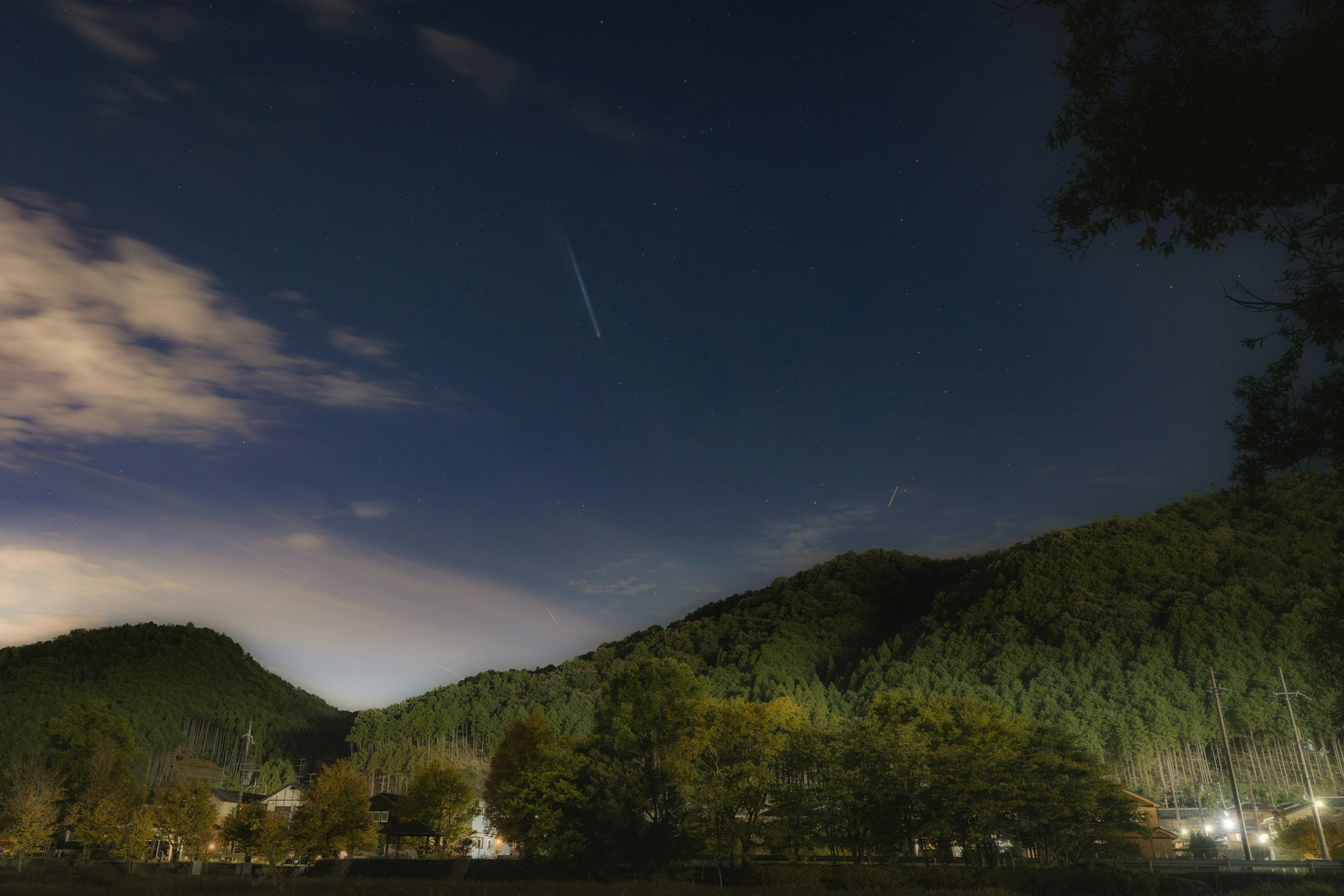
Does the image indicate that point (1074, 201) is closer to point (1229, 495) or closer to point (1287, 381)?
point (1287, 381)

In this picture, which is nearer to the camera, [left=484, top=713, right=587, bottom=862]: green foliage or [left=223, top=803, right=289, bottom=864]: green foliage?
[left=484, top=713, right=587, bottom=862]: green foliage

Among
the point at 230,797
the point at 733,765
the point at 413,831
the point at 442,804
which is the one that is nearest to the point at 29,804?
the point at 413,831

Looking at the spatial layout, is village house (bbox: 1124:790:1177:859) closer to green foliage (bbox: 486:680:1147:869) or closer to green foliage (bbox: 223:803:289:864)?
green foliage (bbox: 486:680:1147:869)

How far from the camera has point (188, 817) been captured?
56656 millimetres

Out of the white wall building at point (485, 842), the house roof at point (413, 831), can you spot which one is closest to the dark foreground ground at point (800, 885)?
the house roof at point (413, 831)

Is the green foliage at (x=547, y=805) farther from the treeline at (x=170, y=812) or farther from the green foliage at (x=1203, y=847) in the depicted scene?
the green foliage at (x=1203, y=847)

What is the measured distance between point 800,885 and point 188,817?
4821cm

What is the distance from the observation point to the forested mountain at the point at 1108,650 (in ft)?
371

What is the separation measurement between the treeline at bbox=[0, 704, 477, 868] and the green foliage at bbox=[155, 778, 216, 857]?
0.08 m

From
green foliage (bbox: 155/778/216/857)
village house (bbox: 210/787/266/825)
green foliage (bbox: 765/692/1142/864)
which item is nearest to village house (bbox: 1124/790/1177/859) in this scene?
green foliage (bbox: 765/692/1142/864)

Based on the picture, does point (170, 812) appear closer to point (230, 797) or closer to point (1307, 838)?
point (230, 797)

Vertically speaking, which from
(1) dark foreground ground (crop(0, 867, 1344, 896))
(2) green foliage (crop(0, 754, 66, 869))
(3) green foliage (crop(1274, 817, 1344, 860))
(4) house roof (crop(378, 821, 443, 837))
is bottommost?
(3) green foliage (crop(1274, 817, 1344, 860))

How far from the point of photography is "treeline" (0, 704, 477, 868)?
171 ft

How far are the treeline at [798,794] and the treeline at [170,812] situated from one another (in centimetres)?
1548
